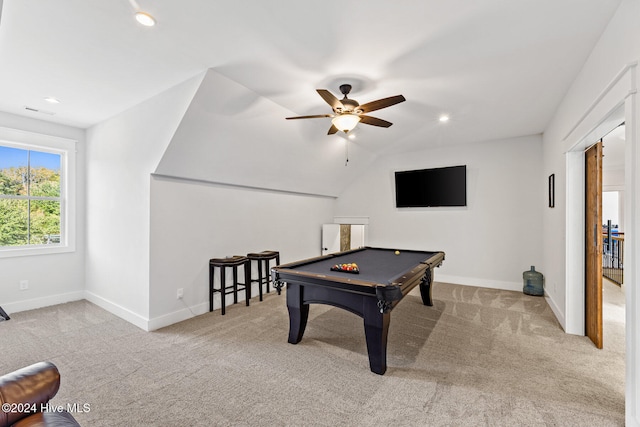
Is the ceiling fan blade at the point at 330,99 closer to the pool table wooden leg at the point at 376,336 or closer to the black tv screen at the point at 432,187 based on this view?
the pool table wooden leg at the point at 376,336

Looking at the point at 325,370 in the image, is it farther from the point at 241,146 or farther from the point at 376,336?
the point at 241,146

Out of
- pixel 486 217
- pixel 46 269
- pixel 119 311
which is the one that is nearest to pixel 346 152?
pixel 486 217

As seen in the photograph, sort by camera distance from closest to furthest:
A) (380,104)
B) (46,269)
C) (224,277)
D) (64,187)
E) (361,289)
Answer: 1. (361,289)
2. (380,104)
3. (224,277)
4. (46,269)
5. (64,187)

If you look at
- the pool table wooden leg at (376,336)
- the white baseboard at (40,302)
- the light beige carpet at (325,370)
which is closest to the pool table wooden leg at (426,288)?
the light beige carpet at (325,370)

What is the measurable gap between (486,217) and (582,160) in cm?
221

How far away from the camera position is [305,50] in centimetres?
243

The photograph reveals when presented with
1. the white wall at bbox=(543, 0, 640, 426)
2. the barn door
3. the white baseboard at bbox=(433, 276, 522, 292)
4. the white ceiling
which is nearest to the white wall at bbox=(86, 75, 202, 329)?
the white ceiling

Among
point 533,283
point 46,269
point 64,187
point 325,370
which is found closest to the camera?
point 325,370

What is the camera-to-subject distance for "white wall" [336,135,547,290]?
4953mm

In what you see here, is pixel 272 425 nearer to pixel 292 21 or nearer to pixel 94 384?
pixel 94 384

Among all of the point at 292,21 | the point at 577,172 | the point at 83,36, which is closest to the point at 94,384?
the point at 83,36

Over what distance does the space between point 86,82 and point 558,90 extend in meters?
5.03

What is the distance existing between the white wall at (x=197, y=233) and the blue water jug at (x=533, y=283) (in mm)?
4055

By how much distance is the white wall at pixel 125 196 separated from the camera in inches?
128
